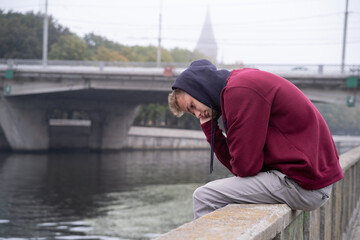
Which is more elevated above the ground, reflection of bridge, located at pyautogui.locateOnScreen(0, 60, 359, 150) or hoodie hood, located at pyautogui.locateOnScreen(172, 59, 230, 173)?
hoodie hood, located at pyautogui.locateOnScreen(172, 59, 230, 173)

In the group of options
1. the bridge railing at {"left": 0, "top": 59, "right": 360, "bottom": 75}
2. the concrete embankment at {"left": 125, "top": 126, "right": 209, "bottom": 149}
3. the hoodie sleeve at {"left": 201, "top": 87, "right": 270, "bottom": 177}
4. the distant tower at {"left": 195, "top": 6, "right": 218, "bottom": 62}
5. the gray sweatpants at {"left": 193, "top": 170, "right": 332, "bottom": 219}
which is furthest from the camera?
the distant tower at {"left": 195, "top": 6, "right": 218, "bottom": 62}

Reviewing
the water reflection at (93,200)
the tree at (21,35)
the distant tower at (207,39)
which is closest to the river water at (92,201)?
Result: the water reflection at (93,200)

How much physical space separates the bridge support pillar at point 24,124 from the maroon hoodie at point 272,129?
36389 millimetres

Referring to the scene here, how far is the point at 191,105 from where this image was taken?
10.6 ft

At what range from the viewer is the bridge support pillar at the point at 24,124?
37769 mm

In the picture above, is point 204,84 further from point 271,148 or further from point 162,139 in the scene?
point 162,139

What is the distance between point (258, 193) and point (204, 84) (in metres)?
0.71

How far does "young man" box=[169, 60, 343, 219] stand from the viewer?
2.81m

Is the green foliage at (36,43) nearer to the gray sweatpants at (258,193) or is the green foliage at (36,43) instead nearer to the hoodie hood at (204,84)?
the hoodie hood at (204,84)

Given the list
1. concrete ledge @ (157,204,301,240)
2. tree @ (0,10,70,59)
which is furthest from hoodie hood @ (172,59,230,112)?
tree @ (0,10,70,59)

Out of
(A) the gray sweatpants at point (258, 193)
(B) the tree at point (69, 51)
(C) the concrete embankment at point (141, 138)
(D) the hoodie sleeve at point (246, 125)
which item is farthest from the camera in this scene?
(B) the tree at point (69, 51)

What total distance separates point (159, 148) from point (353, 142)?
25309mm

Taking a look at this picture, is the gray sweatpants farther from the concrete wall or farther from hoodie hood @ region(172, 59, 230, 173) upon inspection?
hoodie hood @ region(172, 59, 230, 173)

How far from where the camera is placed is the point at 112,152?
4284cm
